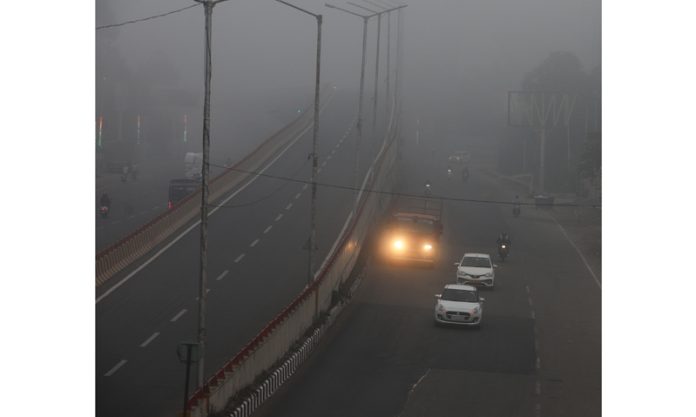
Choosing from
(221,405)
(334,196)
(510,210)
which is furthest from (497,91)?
(221,405)

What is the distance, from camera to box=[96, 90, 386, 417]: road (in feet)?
110

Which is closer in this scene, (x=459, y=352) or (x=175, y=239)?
(x=459, y=352)

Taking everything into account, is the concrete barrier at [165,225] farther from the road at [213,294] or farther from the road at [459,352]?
the road at [459,352]

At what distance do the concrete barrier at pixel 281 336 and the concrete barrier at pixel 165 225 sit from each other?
8.15m

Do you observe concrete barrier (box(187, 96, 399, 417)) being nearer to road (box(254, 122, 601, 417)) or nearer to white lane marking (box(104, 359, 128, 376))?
road (box(254, 122, 601, 417))

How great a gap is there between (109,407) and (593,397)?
46.4 feet

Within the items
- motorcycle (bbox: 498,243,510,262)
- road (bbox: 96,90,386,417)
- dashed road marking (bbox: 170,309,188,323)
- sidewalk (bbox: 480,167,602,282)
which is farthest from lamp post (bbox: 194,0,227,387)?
sidewalk (bbox: 480,167,602,282)

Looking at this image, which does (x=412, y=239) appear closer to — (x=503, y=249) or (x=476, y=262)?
(x=476, y=262)

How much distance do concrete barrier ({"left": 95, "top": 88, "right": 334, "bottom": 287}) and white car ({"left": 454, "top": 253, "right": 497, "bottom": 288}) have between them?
14.4 m

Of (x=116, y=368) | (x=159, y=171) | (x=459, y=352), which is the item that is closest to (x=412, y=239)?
(x=459, y=352)

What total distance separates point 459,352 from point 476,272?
1330cm

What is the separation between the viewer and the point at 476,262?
5334 cm

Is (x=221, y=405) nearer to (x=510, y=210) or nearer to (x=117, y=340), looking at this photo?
(x=117, y=340)

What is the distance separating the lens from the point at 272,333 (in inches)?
1357
